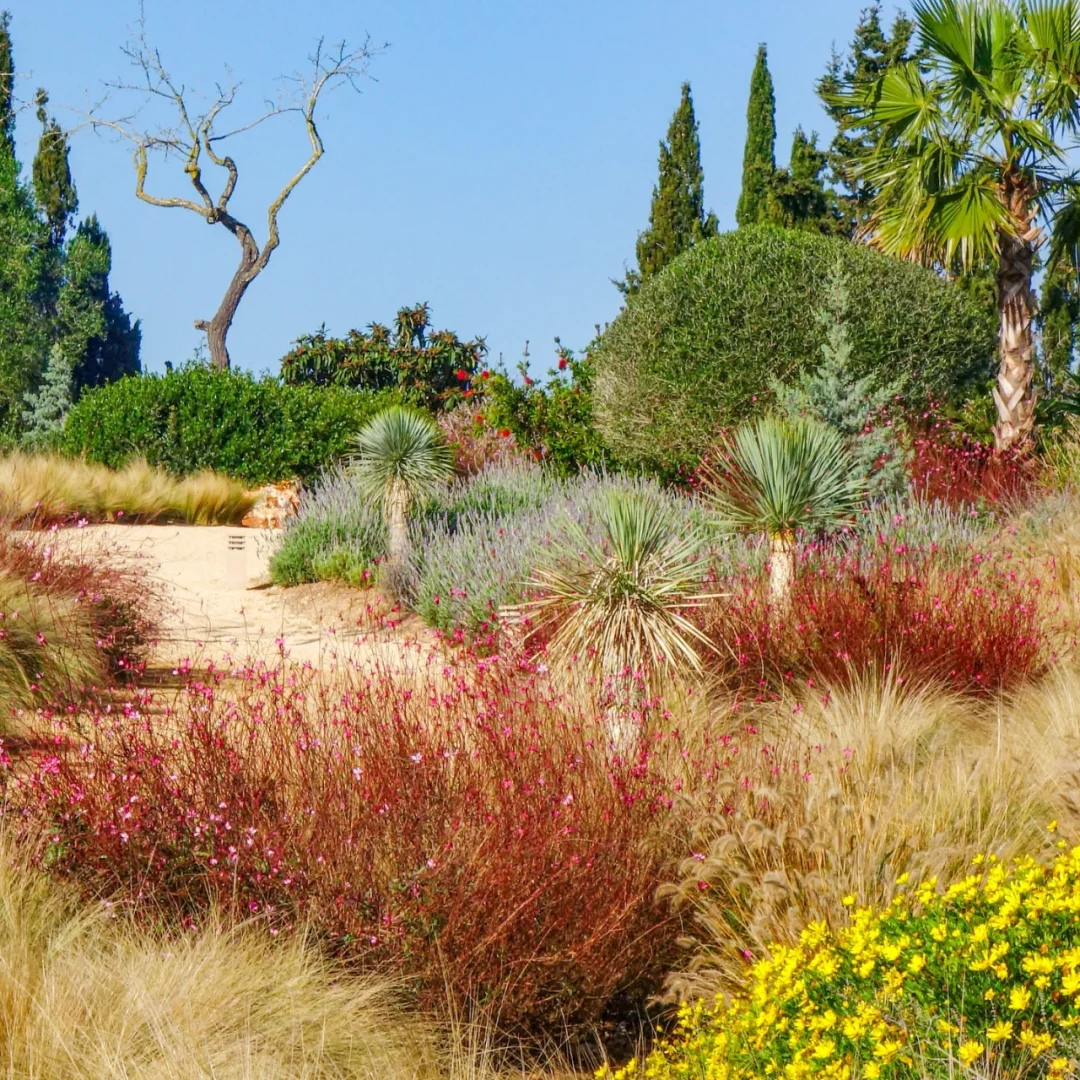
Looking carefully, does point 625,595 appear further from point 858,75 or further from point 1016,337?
point 858,75

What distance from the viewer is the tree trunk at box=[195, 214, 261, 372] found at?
24516 millimetres

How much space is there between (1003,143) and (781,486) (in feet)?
28.3

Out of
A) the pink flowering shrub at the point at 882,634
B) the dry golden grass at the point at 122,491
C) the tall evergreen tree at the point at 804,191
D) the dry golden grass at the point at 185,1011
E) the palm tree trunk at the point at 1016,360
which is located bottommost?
the dry golden grass at the point at 185,1011

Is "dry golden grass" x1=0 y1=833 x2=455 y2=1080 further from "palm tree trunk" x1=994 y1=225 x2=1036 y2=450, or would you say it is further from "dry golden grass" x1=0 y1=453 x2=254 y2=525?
"palm tree trunk" x1=994 y1=225 x2=1036 y2=450

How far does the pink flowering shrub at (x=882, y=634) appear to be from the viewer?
6.42 m

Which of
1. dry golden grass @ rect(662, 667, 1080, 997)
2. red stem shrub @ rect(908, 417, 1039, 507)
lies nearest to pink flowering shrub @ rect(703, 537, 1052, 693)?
dry golden grass @ rect(662, 667, 1080, 997)

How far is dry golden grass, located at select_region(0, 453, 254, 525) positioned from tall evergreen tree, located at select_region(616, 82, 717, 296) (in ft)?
49.3

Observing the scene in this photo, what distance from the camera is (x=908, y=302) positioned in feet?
42.7

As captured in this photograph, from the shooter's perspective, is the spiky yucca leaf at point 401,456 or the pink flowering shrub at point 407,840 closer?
the pink flowering shrub at point 407,840

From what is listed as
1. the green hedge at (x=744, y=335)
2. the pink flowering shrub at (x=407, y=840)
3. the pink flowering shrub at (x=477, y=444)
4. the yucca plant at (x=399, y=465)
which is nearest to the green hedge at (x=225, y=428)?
the pink flowering shrub at (x=477, y=444)

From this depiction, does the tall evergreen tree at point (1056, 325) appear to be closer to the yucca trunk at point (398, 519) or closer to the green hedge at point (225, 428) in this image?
the green hedge at point (225, 428)

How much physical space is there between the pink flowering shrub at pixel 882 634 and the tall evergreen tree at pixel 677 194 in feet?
72.0

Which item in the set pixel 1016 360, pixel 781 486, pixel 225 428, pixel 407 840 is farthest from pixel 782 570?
pixel 225 428

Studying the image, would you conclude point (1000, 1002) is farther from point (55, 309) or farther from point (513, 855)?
point (55, 309)
